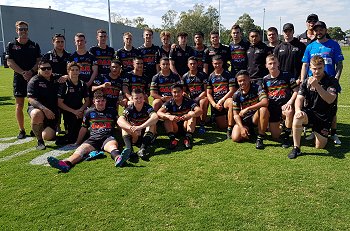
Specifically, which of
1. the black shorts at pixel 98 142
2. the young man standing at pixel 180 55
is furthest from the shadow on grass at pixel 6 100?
the black shorts at pixel 98 142

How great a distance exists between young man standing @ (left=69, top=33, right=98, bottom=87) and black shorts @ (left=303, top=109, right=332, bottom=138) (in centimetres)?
424

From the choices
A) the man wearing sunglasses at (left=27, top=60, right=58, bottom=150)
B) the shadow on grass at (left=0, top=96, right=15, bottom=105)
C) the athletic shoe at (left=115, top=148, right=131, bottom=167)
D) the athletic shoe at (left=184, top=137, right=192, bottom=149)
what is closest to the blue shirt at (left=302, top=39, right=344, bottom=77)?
the athletic shoe at (left=184, top=137, right=192, bottom=149)

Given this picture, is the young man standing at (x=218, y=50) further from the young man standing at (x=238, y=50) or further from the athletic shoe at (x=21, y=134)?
the athletic shoe at (x=21, y=134)

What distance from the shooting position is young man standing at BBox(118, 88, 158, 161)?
532 centimetres

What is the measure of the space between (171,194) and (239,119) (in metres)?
2.59

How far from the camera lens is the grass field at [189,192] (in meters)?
3.16

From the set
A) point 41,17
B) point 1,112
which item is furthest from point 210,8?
point 1,112

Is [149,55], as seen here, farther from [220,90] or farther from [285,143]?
[285,143]

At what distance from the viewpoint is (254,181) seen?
4062 millimetres

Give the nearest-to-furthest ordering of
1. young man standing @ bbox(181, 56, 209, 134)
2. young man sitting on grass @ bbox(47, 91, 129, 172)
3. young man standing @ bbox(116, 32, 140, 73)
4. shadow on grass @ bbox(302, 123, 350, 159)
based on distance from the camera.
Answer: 1. shadow on grass @ bbox(302, 123, 350, 159)
2. young man sitting on grass @ bbox(47, 91, 129, 172)
3. young man standing @ bbox(181, 56, 209, 134)
4. young man standing @ bbox(116, 32, 140, 73)

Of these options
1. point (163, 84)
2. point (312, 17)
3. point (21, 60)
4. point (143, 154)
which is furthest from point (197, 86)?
point (21, 60)

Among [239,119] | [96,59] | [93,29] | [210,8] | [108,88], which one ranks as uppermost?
[210,8]

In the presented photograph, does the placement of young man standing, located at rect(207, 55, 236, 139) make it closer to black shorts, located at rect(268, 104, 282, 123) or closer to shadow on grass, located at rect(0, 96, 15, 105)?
black shorts, located at rect(268, 104, 282, 123)

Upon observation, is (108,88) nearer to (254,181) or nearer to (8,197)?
(8,197)
